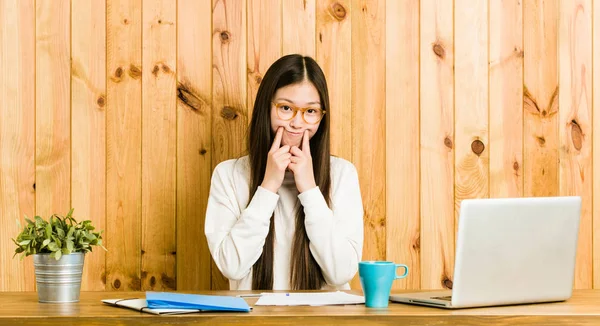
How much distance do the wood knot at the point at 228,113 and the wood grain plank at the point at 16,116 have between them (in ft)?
2.05

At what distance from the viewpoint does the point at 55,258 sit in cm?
153

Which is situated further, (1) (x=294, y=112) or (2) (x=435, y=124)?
(2) (x=435, y=124)

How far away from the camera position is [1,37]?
239 centimetres

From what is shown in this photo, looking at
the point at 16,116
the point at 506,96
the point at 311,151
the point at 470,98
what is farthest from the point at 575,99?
the point at 16,116

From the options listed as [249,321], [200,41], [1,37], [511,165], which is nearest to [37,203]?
[1,37]

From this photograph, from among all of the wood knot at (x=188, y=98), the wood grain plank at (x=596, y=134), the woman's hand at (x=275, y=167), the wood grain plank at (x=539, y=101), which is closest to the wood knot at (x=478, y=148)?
the wood grain plank at (x=539, y=101)

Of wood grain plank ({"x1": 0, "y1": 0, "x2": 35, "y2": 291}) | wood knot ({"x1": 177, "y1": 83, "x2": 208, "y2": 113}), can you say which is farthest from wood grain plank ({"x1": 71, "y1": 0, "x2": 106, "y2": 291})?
wood knot ({"x1": 177, "y1": 83, "x2": 208, "y2": 113})

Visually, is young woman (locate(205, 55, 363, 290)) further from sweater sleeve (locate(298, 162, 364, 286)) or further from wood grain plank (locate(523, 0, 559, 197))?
wood grain plank (locate(523, 0, 559, 197))

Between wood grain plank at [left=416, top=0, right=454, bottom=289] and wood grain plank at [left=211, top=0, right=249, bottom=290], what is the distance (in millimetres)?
607

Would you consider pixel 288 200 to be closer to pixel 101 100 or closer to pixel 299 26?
pixel 299 26

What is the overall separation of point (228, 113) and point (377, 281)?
3.70 ft

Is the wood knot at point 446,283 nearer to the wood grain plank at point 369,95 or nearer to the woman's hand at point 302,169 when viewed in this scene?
the wood grain plank at point 369,95

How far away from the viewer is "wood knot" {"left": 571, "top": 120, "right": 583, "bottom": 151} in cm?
249

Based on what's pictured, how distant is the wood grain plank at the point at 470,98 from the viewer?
2.47m
